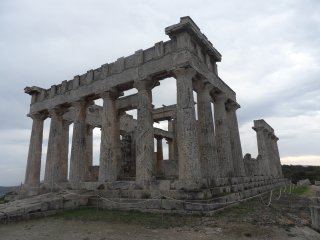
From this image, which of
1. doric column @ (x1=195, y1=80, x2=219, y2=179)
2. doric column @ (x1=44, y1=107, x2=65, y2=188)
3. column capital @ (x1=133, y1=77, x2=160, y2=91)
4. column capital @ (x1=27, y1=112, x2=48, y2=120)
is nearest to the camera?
doric column @ (x1=195, y1=80, x2=219, y2=179)

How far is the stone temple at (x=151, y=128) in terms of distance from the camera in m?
12.0

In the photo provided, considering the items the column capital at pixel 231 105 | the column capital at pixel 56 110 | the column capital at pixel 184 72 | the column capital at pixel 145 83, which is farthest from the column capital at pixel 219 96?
the column capital at pixel 56 110

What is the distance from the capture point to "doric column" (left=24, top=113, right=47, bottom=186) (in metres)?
19.4

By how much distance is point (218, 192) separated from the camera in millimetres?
11617

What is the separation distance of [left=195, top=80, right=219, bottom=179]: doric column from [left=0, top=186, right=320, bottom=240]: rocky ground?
2843mm

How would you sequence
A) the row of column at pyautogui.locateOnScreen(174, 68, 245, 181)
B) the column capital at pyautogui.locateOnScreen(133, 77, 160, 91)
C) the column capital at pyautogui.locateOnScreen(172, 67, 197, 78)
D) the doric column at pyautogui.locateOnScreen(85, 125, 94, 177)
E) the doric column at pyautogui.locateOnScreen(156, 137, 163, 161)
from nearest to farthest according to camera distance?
1. the row of column at pyautogui.locateOnScreen(174, 68, 245, 181)
2. the column capital at pyautogui.locateOnScreen(172, 67, 197, 78)
3. the column capital at pyautogui.locateOnScreen(133, 77, 160, 91)
4. the doric column at pyautogui.locateOnScreen(85, 125, 94, 177)
5. the doric column at pyautogui.locateOnScreen(156, 137, 163, 161)

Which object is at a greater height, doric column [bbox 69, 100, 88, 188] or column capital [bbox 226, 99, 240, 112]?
column capital [bbox 226, 99, 240, 112]

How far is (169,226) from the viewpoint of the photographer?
8.25 m

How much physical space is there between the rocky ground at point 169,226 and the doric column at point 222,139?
165 inches

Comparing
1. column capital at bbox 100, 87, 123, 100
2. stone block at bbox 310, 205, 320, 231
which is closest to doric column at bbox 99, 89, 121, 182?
column capital at bbox 100, 87, 123, 100

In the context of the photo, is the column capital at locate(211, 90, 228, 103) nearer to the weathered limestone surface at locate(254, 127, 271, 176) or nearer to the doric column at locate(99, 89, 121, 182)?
the doric column at locate(99, 89, 121, 182)

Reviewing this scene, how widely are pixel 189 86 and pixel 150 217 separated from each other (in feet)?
20.7

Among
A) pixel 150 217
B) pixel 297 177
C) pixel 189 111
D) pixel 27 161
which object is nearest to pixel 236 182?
pixel 189 111

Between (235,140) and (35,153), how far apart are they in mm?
14923
